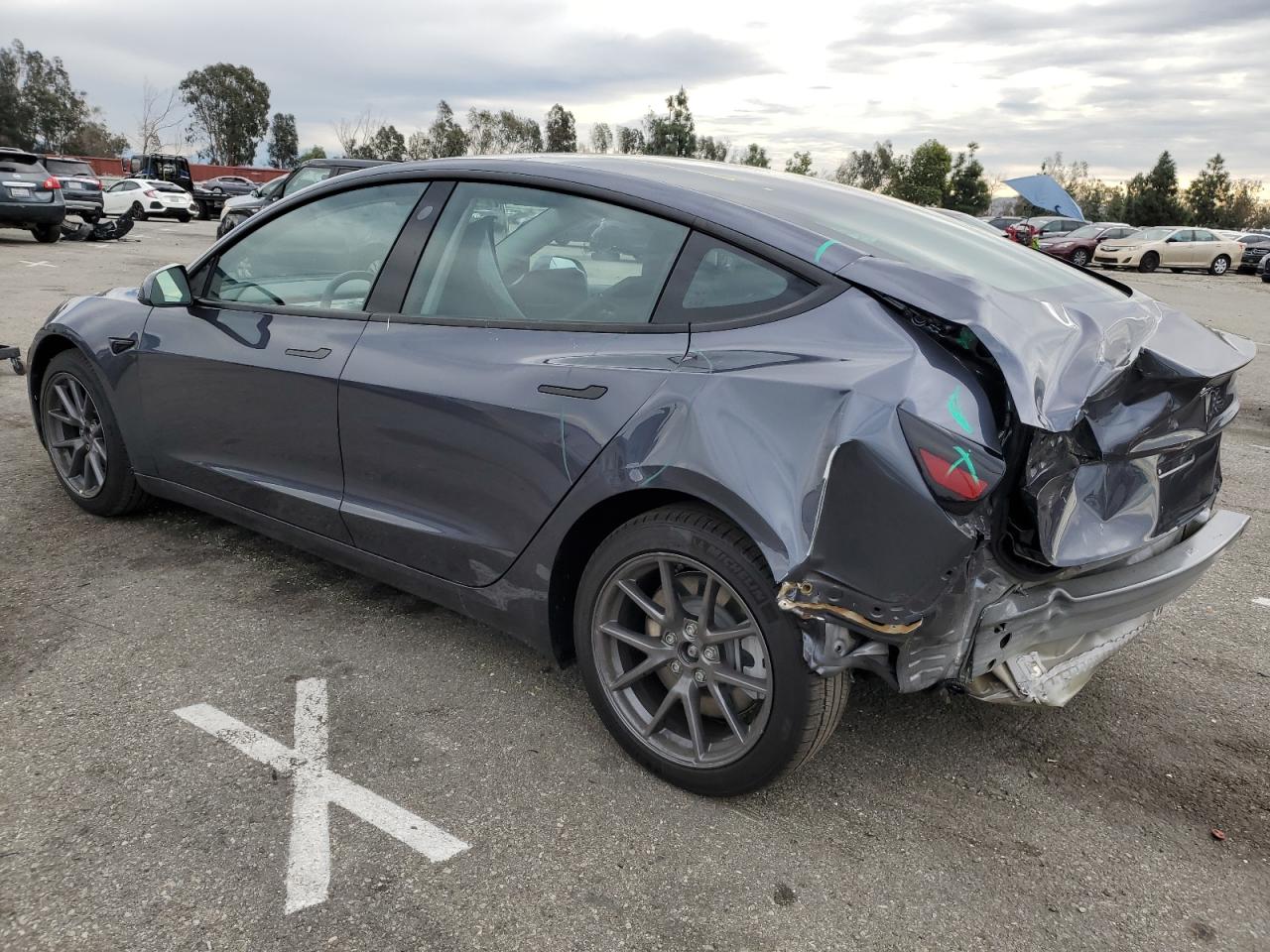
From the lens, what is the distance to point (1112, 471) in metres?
2.29

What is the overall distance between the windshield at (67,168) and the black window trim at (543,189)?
26.6 meters

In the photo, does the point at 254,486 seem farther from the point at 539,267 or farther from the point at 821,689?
the point at 821,689

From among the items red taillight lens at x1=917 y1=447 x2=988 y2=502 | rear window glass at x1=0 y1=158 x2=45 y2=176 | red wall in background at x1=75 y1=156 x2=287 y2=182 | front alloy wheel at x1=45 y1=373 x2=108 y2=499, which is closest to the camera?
red taillight lens at x1=917 y1=447 x2=988 y2=502

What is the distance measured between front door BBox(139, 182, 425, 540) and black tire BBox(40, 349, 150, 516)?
0.30 meters

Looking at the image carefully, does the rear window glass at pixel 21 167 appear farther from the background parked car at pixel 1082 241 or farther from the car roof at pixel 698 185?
the background parked car at pixel 1082 241

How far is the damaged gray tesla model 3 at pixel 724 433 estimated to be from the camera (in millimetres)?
2066

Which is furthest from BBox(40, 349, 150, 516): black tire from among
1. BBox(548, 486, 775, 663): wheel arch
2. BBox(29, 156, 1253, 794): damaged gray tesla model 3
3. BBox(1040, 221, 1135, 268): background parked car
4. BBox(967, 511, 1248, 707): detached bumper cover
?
BBox(1040, 221, 1135, 268): background parked car

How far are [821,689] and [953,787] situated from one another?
68 centimetres

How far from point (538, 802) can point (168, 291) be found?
8.00 feet

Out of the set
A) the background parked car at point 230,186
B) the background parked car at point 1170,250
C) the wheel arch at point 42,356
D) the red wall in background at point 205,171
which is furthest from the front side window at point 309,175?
the red wall in background at point 205,171

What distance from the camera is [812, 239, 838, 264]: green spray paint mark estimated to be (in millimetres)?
2309

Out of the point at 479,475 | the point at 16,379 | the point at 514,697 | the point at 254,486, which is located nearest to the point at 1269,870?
the point at 514,697

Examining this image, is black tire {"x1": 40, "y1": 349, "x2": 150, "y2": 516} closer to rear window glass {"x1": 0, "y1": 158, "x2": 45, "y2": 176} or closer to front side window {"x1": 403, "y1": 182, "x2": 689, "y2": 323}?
front side window {"x1": 403, "y1": 182, "x2": 689, "y2": 323}

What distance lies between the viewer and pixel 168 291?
3.58 m
